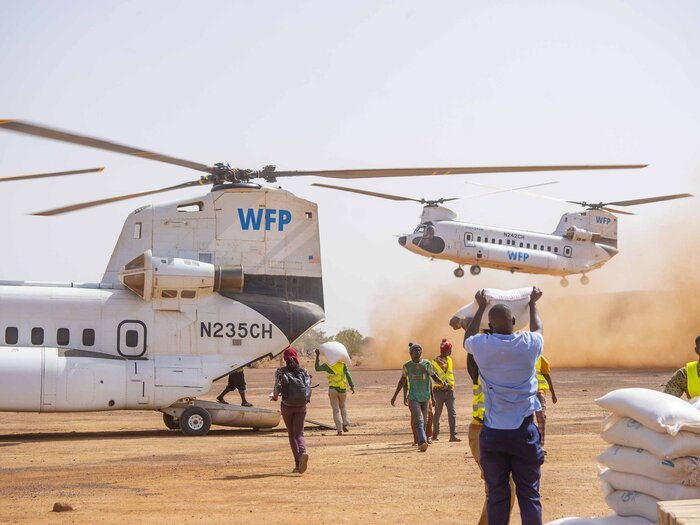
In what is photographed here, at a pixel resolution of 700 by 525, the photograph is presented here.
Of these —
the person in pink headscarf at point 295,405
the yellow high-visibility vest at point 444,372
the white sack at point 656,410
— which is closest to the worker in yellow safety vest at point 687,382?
the white sack at point 656,410

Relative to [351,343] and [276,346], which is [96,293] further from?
[351,343]

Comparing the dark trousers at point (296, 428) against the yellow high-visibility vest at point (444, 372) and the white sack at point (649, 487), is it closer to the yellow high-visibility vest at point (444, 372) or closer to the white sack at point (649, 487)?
the yellow high-visibility vest at point (444, 372)

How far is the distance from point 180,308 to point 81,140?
16.2 ft

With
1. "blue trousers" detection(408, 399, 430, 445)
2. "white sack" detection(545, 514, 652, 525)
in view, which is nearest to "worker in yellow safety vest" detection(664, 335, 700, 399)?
"white sack" detection(545, 514, 652, 525)

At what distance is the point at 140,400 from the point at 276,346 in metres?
2.74

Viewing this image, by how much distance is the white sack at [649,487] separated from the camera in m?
7.42

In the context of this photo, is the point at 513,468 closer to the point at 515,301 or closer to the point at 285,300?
the point at 515,301

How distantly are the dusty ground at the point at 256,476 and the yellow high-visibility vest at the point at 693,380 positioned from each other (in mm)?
1502

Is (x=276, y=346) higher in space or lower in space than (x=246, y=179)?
lower

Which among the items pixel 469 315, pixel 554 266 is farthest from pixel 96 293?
pixel 554 266

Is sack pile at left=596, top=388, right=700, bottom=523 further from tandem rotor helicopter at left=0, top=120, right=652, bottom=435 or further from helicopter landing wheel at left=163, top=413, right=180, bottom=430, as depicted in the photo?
helicopter landing wheel at left=163, top=413, right=180, bottom=430

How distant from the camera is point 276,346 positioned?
63.3 feet

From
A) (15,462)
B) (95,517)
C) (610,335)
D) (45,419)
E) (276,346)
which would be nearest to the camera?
(95,517)

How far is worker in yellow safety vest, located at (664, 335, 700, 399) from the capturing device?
9500 mm
